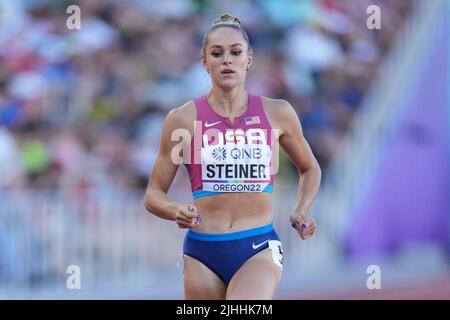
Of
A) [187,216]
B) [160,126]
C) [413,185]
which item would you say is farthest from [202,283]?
[413,185]

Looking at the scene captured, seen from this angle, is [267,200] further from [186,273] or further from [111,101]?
[111,101]

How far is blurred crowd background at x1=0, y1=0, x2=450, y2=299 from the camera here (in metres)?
10.6

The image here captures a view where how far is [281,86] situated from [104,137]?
2058mm

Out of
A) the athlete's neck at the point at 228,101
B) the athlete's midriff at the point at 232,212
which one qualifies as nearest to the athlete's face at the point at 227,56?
the athlete's neck at the point at 228,101

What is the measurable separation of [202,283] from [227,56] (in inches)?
50.6

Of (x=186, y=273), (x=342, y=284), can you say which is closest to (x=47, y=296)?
(x=342, y=284)

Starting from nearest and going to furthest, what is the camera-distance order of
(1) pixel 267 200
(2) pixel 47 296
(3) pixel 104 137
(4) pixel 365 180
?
(1) pixel 267 200 < (2) pixel 47 296 < (3) pixel 104 137 < (4) pixel 365 180

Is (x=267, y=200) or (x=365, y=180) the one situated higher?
(x=365, y=180)

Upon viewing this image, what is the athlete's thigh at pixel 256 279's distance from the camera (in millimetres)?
5836

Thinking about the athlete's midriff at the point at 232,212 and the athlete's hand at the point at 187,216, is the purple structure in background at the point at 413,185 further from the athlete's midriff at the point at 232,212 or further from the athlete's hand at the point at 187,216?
the athlete's hand at the point at 187,216

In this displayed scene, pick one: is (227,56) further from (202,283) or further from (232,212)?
(202,283)

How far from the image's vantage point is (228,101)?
6.26 metres

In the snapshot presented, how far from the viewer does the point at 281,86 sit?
11.9 metres

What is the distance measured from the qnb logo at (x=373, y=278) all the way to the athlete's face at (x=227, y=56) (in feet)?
18.4
